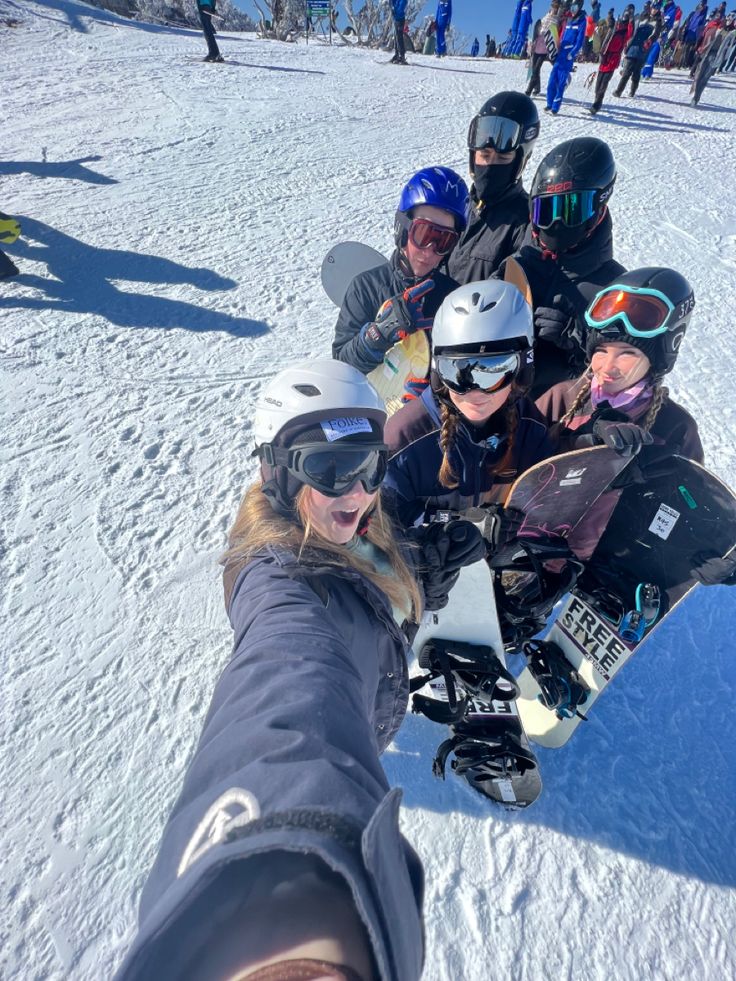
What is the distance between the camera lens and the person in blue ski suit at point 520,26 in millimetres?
20719

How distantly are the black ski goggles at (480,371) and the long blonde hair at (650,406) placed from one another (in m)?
0.42

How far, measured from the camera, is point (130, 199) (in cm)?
807

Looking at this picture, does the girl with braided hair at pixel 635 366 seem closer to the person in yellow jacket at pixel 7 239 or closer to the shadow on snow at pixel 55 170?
the person in yellow jacket at pixel 7 239

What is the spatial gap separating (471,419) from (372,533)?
2.79 feet

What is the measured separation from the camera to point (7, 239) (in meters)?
6.32

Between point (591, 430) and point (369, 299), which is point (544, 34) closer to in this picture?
point (369, 299)

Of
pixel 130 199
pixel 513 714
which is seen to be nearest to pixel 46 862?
pixel 513 714

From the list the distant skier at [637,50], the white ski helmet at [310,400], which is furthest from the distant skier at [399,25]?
the white ski helmet at [310,400]

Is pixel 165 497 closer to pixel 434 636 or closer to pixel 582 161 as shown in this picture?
pixel 434 636

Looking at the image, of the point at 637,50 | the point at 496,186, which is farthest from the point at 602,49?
the point at 496,186

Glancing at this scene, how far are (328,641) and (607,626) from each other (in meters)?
1.90

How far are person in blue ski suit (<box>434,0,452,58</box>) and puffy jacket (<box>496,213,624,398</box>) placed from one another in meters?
23.1

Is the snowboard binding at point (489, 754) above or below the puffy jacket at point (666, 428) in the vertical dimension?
below

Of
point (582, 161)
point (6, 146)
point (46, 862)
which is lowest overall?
point (46, 862)
